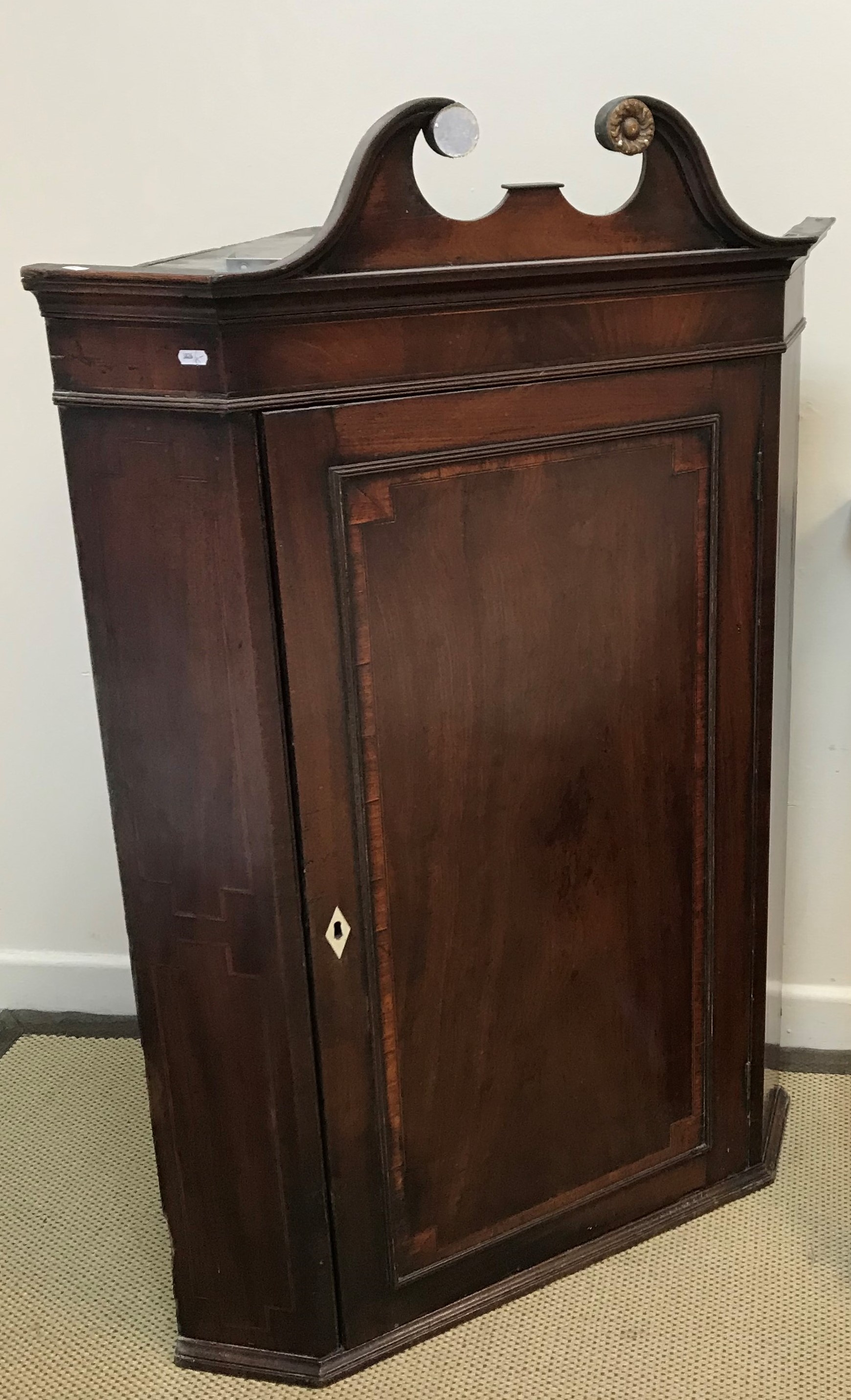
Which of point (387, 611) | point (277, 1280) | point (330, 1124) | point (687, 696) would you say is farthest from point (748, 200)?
point (277, 1280)

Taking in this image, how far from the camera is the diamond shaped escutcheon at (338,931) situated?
4.00 feet

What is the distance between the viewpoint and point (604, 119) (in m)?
1.09

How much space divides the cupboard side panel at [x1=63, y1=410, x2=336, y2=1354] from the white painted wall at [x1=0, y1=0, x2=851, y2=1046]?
26.0 inches

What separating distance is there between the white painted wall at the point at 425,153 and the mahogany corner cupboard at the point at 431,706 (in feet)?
0.58

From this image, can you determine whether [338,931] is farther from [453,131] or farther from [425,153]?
[425,153]

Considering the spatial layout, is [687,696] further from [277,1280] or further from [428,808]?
[277,1280]

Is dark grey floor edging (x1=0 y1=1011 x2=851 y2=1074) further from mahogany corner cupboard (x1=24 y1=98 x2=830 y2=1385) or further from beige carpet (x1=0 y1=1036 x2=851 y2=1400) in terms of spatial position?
mahogany corner cupboard (x1=24 y1=98 x2=830 y2=1385)

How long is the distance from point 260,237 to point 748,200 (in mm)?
587

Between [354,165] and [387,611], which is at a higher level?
[354,165]

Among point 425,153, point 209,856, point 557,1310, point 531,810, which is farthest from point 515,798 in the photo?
point 425,153

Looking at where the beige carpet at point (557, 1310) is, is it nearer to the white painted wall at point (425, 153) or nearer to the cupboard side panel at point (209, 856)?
the cupboard side panel at point (209, 856)

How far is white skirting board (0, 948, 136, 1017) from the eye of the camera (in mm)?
2012

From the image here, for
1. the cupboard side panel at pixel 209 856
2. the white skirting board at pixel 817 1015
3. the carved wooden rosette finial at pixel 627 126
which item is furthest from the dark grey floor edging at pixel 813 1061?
the carved wooden rosette finial at pixel 627 126

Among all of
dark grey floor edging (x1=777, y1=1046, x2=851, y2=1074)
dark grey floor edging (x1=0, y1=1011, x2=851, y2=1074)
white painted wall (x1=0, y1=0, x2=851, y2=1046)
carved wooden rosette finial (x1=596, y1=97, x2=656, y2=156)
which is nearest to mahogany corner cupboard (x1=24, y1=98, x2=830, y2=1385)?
carved wooden rosette finial (x1=596, y1=97, x2=656, y2=156)
